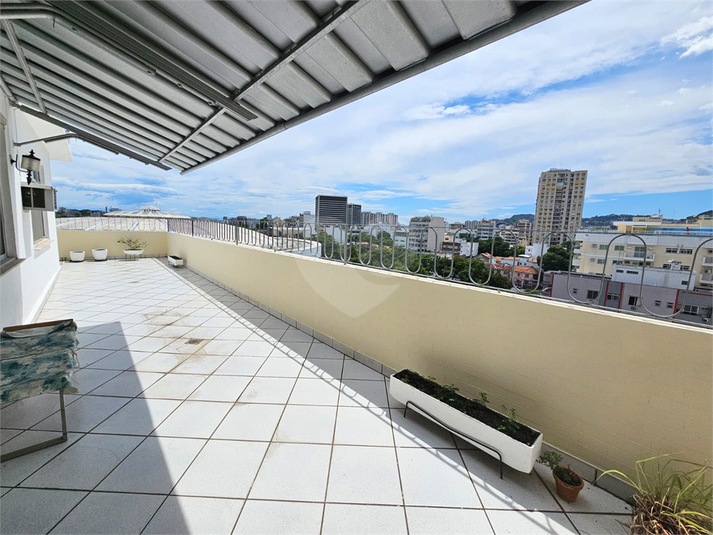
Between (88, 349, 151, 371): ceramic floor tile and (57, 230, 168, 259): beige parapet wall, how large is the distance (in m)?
9.00

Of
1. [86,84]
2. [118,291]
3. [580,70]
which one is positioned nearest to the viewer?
[580,70]

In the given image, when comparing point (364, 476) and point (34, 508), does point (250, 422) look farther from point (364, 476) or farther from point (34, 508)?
point (34, 508)

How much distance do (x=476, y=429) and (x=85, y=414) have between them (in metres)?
2.83

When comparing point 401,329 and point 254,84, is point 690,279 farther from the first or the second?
point 254,84

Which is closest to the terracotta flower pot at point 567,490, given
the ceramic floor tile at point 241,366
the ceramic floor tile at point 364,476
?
the ceramic floor tile at point 364,476

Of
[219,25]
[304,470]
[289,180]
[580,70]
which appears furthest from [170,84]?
[289,180]

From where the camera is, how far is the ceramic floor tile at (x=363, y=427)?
1.94m

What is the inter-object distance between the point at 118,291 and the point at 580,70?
26.7 feet

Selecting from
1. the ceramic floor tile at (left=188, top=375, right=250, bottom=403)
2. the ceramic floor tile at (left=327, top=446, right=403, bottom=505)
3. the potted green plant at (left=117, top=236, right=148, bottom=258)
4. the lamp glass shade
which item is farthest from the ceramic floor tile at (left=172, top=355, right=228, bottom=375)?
the potted green plant at (left=117, top=236, right=148, bottom=258)

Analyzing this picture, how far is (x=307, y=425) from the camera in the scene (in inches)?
81.7

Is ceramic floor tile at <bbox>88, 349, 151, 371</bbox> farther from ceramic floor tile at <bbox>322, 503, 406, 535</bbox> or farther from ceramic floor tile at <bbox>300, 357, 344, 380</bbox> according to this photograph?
ceramic floor tile at <bbox>322, 503, 406, 535</bbox>

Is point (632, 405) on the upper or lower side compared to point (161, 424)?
upper

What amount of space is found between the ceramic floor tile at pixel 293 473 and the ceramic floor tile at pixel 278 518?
0.05 meters

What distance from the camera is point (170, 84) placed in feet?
9.76
